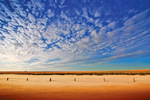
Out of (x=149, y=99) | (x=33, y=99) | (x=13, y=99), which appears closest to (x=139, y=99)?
(x=149, y=99)

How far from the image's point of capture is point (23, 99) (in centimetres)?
1152

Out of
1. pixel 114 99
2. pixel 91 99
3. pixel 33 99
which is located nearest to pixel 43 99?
pixel 33 99

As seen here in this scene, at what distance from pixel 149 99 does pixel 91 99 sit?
23.8ft

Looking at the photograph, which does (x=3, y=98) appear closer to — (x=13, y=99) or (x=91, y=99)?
(x=13, y=99)

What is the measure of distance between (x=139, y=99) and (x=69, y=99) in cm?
886

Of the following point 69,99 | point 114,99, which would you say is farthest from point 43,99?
point 114,99

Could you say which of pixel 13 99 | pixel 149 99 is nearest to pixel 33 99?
pixel 13 99

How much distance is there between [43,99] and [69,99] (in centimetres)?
339

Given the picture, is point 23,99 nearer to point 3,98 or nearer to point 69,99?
point 3,98

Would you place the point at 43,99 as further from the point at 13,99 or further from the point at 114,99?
the point at 114,99

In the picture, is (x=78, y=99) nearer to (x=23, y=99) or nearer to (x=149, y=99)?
(x=23, y=99)

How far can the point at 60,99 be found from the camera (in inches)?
453

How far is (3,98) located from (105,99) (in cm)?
1344

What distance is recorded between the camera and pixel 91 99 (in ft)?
37.6
